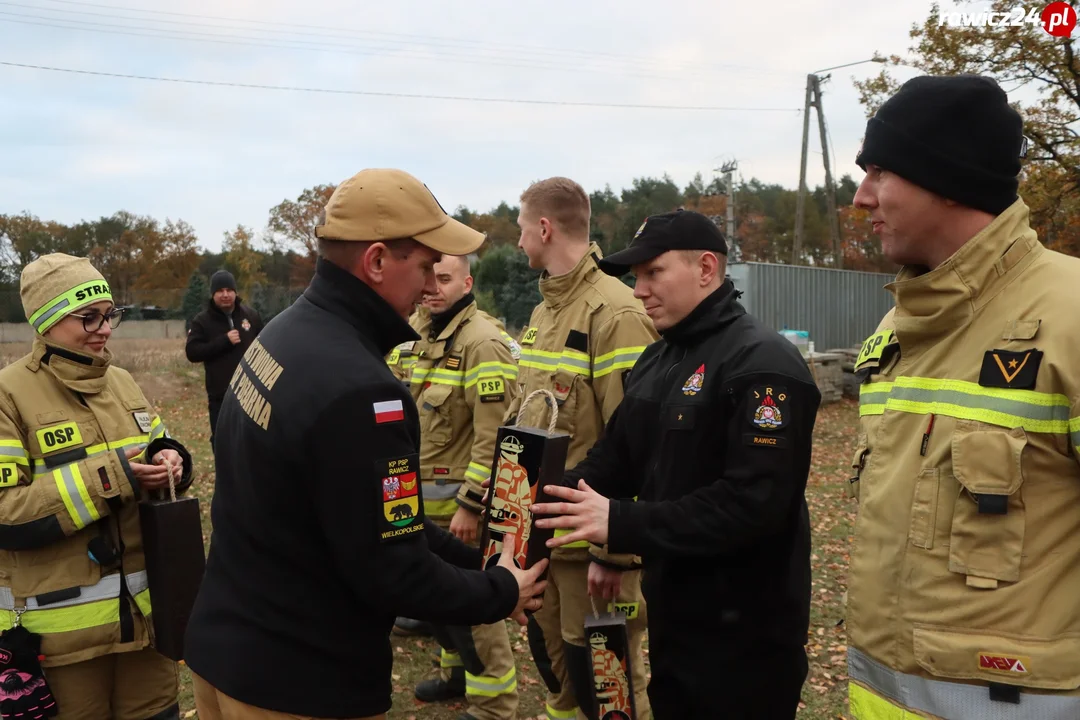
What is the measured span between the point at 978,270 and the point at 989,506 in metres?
0.57

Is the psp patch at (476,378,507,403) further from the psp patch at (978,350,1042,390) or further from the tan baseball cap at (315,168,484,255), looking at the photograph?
the psp patch at (978,350,1042,390)

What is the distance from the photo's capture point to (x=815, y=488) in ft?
34.3

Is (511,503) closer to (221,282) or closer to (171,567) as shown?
(171,567)

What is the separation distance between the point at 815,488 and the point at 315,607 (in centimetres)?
947

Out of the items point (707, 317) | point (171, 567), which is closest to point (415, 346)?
point (171, 567)

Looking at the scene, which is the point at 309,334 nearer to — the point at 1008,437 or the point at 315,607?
the point at 315,607

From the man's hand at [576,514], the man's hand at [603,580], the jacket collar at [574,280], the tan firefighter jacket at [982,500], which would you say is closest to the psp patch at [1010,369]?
the tan firefighter jacket at [982,500]

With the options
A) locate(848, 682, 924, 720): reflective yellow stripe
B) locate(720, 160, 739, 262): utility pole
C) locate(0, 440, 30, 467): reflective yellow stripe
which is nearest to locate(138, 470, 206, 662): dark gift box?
locate(0, 440, 30, 467): reflective yellow stripe

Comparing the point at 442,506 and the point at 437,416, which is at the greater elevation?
the point at 437,416

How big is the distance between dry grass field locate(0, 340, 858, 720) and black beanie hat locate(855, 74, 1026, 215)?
5.36 ft

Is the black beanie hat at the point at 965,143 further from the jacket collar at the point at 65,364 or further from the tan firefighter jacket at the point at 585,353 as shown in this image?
the jacket collar at the point at 65,364

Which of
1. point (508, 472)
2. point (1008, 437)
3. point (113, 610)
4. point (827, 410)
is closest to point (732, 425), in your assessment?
point (508, 472)

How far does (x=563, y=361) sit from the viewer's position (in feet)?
12.9

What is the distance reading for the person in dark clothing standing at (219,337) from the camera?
340 inches
